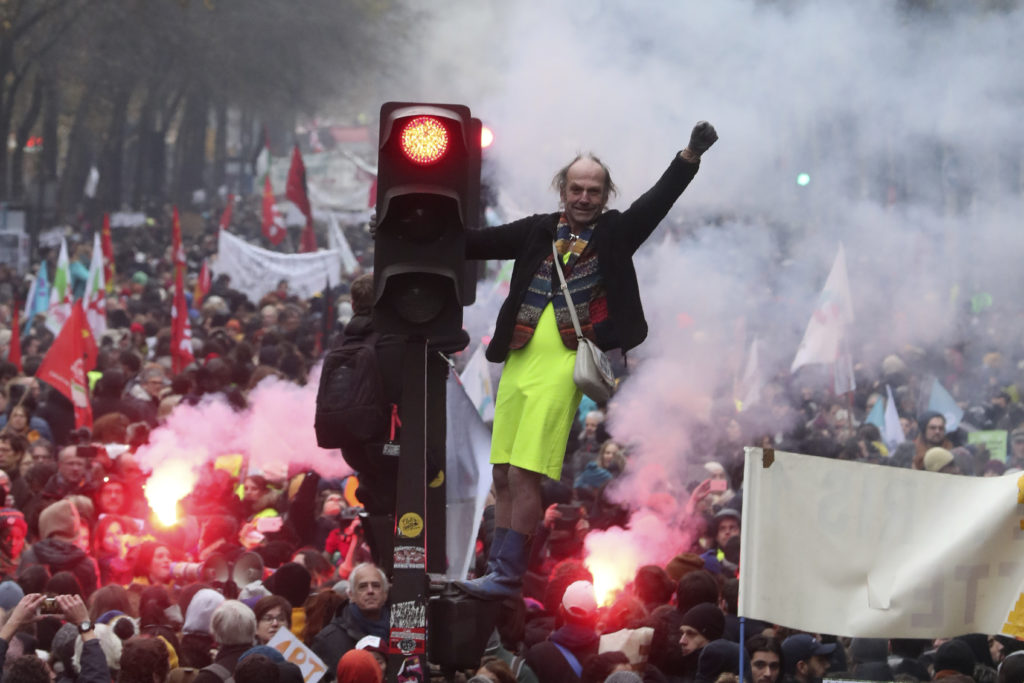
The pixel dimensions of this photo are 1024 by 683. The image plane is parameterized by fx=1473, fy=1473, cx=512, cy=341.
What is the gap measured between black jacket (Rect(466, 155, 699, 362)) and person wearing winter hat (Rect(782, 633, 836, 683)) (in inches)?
86.2

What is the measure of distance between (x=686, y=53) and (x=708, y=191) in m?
1.99

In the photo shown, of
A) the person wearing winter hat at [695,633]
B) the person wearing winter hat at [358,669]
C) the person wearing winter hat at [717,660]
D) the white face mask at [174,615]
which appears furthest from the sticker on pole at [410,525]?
the white face mask at [174,615]

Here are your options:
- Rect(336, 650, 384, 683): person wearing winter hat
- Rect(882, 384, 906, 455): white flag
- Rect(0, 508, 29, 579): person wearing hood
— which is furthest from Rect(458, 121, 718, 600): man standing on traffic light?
Rect(882, 384, 906, 455): white flag

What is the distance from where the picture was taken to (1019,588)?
541 cm

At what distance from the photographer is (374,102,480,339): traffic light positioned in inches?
203

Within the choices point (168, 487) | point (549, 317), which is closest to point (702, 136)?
point (549, 317)

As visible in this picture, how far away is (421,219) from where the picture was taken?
5.22 m

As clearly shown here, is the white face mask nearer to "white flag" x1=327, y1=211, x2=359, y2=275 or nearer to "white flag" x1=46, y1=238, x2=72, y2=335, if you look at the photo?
"white flag" x1=46, y1=238, x2=72, y2=335

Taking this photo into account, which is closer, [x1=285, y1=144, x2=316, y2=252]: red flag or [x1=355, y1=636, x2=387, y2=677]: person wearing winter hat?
[x1=355, y1=636, x2=387, y2=677]: person wearing winter hat

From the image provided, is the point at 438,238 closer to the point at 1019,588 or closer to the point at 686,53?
the point at 1019,588

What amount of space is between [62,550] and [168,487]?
2071 mm

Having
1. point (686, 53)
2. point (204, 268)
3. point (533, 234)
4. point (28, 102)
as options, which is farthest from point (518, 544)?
point (28, 102)

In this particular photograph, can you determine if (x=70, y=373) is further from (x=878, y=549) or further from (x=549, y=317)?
(x=878, y=549)

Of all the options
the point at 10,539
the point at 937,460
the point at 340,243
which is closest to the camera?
the point at 10,539
